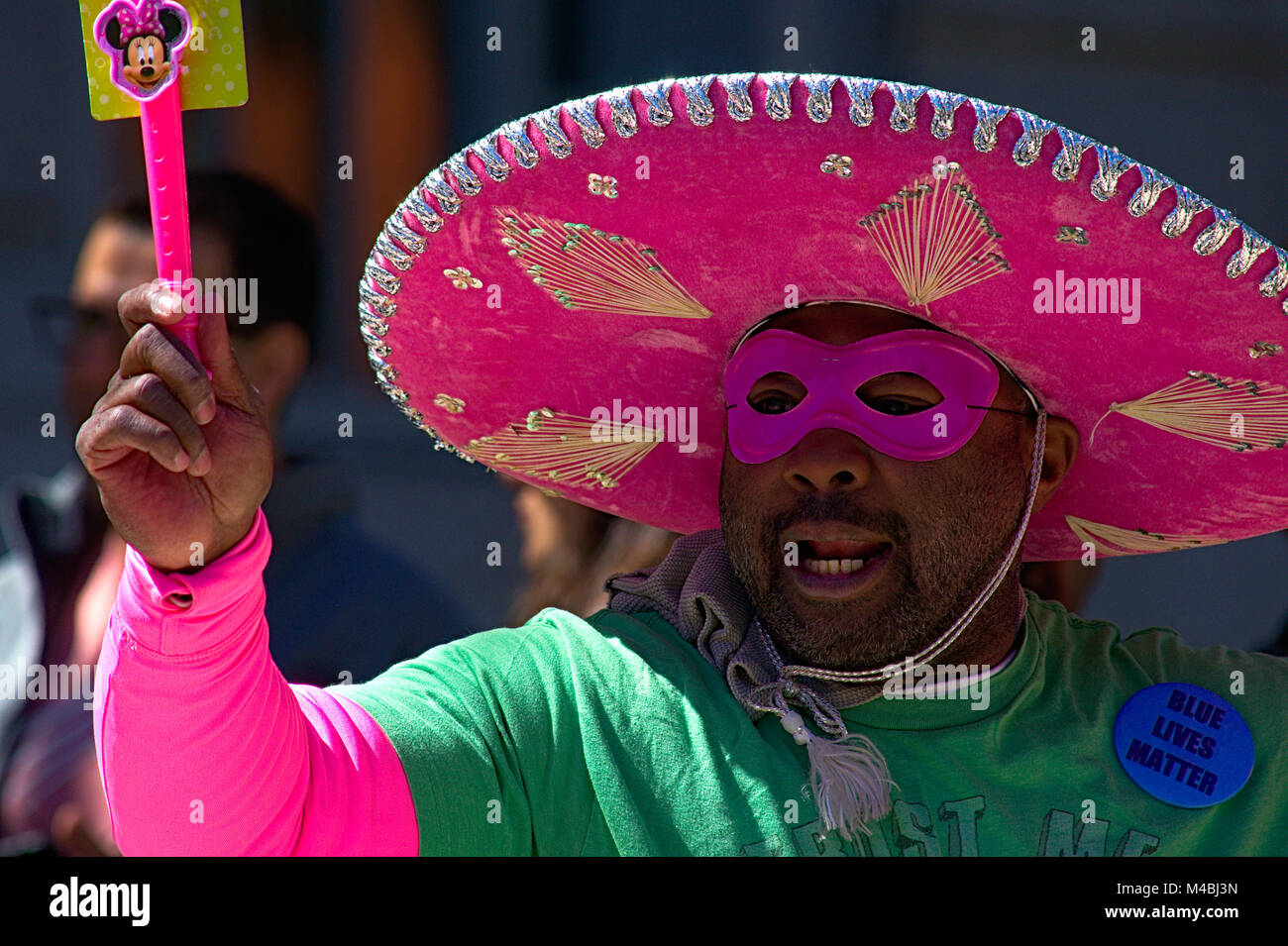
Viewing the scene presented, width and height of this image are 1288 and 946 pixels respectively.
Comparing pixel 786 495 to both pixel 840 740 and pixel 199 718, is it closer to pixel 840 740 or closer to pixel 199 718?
pixel 840 740

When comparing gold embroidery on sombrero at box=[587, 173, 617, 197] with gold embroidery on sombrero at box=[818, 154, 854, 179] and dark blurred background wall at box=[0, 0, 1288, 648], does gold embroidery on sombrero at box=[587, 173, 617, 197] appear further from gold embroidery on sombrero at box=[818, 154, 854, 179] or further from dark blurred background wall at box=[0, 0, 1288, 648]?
dark blurred background wall at box=[0, 0, 1288, 648]

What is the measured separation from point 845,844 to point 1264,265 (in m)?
1.02

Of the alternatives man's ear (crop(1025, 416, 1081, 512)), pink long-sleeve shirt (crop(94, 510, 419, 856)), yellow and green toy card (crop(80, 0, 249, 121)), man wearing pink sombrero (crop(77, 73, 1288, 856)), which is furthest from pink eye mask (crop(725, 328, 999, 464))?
yellow and green toy card (crop(80, 0, 249, 121))

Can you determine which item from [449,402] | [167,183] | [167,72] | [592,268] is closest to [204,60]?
[167,72]

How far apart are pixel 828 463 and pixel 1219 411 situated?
71 cm

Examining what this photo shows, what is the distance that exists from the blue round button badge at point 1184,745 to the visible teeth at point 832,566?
0.51m

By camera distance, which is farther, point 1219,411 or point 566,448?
point 566,448

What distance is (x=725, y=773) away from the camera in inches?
96.3

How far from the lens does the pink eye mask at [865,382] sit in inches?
101

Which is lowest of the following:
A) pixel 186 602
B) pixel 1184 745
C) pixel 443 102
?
pixel 1184 745

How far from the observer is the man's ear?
289 cm

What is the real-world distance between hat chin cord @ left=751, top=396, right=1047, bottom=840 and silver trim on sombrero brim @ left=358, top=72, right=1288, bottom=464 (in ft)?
2.31

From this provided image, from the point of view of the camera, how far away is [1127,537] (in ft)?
10.3
